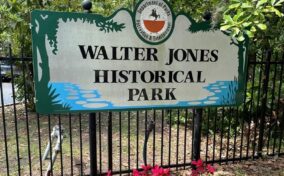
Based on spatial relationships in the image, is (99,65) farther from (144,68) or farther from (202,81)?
(202,81)

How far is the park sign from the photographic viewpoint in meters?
2.98

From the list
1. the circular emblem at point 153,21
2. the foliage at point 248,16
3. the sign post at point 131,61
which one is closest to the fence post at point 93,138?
the sign post at point 131,61

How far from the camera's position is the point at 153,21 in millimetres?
3205

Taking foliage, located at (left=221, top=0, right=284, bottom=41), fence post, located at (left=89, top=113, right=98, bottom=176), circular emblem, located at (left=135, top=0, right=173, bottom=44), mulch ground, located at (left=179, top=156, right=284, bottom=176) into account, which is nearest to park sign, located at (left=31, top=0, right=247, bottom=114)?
circular emblem, located at (left=135, top=0, right=173, bottom=44)

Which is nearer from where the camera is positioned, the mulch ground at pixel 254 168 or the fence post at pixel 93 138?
the fence post at pixel 93 138

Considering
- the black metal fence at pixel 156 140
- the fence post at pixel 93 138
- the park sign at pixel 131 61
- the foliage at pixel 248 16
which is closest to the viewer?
the foliage at pixel 248 16

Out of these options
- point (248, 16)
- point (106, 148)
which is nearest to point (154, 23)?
point (248, 16)

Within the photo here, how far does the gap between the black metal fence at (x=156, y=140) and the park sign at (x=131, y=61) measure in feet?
1.36

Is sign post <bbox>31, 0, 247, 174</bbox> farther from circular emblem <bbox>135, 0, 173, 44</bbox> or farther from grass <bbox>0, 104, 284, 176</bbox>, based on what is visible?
grass <bbox>0, 104, 284, 176</bbox>

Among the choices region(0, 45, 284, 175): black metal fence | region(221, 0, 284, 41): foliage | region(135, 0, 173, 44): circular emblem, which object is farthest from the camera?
region(0, 45, 284, 175): black metal fence

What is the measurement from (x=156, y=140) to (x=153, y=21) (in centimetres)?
294

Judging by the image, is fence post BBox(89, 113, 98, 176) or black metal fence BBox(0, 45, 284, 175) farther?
black metal fence BBox(0, 45, 284, 175)

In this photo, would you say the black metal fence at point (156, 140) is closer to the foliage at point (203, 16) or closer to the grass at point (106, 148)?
the grass at point (106, 148)

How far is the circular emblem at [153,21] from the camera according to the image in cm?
317
